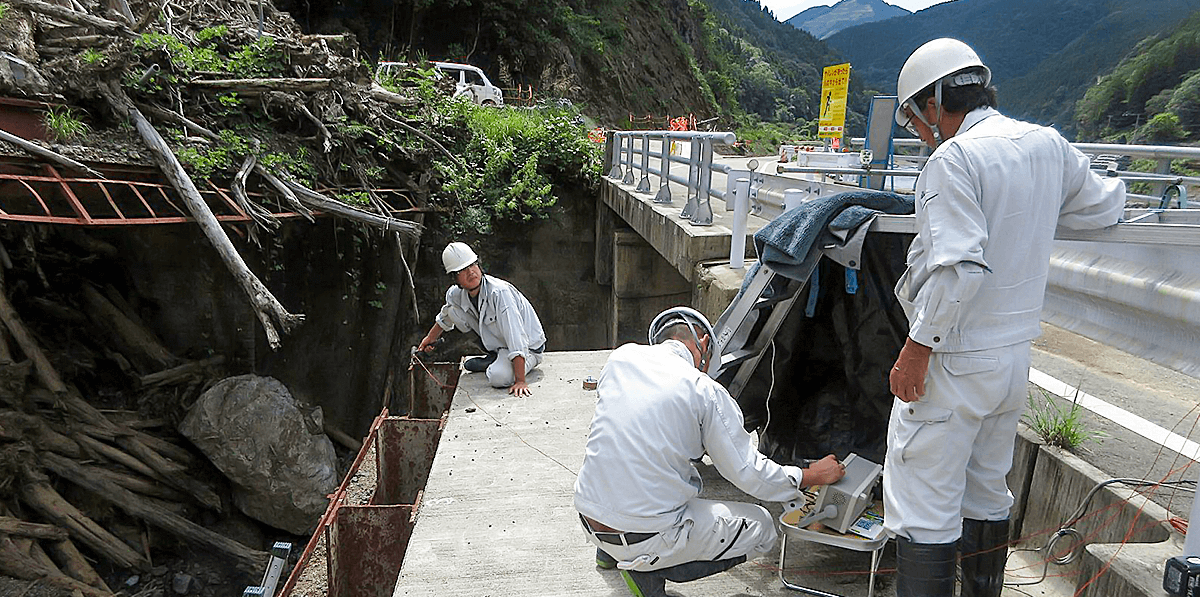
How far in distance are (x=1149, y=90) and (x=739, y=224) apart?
4405cm

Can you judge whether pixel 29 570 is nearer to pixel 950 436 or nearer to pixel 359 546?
pixel 359 546

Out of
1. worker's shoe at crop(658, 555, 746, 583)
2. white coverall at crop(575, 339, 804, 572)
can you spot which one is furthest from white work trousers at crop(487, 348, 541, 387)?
worker's shoe at crop(658, 555, 746, 583)

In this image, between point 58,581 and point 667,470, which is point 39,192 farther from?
point 667,470

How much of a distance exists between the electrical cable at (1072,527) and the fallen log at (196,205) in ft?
18.8

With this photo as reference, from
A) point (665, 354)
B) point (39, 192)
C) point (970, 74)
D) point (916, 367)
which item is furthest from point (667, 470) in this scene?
point (39, 192)

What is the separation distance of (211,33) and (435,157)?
3110 millimetres

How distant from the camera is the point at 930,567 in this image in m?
2.51

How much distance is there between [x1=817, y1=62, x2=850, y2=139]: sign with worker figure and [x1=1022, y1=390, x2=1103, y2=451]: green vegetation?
627 centimetres

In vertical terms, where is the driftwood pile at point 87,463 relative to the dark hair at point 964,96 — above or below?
below

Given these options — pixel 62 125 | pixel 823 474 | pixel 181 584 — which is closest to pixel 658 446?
pixel 823 474

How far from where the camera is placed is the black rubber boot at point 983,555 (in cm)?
271

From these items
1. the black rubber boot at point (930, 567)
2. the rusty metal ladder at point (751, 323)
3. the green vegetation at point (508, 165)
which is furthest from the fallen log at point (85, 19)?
the black rubber boot at point (930, 567)

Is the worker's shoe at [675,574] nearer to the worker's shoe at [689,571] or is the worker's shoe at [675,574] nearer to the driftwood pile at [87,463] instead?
the worker's shoe at [689,571]

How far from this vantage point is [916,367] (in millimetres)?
2426
